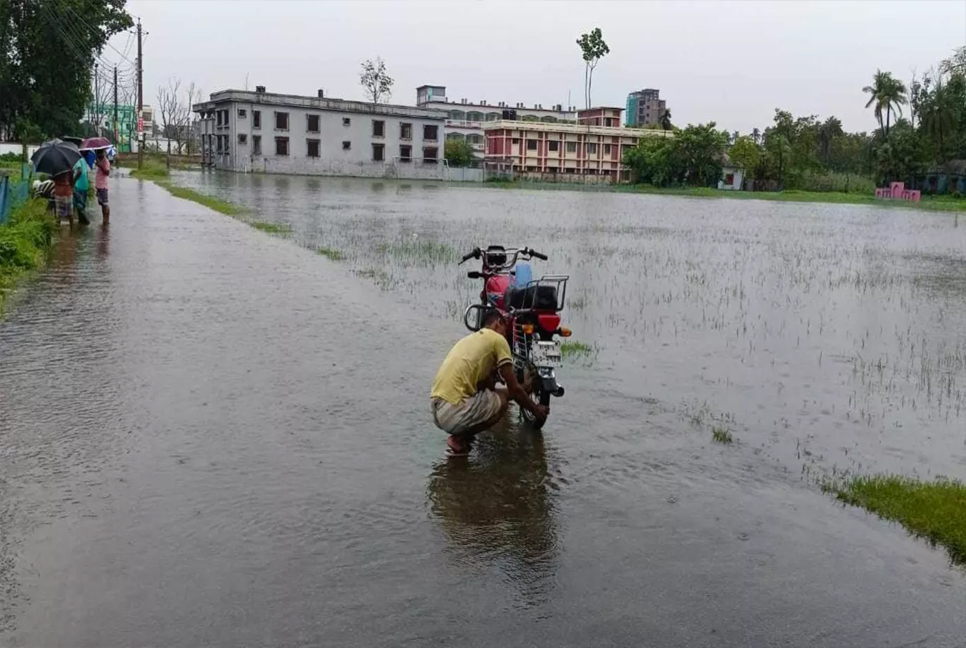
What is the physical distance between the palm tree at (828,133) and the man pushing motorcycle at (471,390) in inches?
4294

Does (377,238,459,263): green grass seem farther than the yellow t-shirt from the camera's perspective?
Yes

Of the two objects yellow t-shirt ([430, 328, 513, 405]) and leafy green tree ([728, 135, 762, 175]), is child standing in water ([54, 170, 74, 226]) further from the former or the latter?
leafy green tree ([728, 135, 762, 175])

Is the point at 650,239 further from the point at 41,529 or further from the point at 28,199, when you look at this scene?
the point at 41,529

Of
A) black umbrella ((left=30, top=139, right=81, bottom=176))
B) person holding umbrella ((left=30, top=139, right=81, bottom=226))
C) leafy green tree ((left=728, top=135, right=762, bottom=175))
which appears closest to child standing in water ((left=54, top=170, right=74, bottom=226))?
person holding umbrella ((left=30, top=139, right=81, bottom=226))

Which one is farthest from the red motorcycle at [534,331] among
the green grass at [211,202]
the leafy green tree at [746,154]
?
the leafy green tree at [746,154]

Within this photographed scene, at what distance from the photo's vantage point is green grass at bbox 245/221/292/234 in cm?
2031

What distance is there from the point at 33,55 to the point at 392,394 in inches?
1884

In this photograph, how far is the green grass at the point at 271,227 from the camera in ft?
66.6

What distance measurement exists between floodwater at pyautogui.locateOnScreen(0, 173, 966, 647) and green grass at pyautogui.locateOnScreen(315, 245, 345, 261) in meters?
3.67

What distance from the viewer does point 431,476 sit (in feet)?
17.4

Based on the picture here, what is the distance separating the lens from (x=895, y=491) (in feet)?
17.3

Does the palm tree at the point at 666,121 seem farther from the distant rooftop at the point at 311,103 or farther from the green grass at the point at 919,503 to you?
the green grass at the point at 919,503

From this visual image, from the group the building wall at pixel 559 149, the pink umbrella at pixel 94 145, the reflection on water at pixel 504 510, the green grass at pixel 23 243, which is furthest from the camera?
the building wall at pixel 559 149

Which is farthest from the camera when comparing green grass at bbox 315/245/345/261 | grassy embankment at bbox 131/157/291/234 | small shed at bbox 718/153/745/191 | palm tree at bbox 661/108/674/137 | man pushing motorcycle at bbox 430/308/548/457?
palm tree at bbox 661/108/674/137
